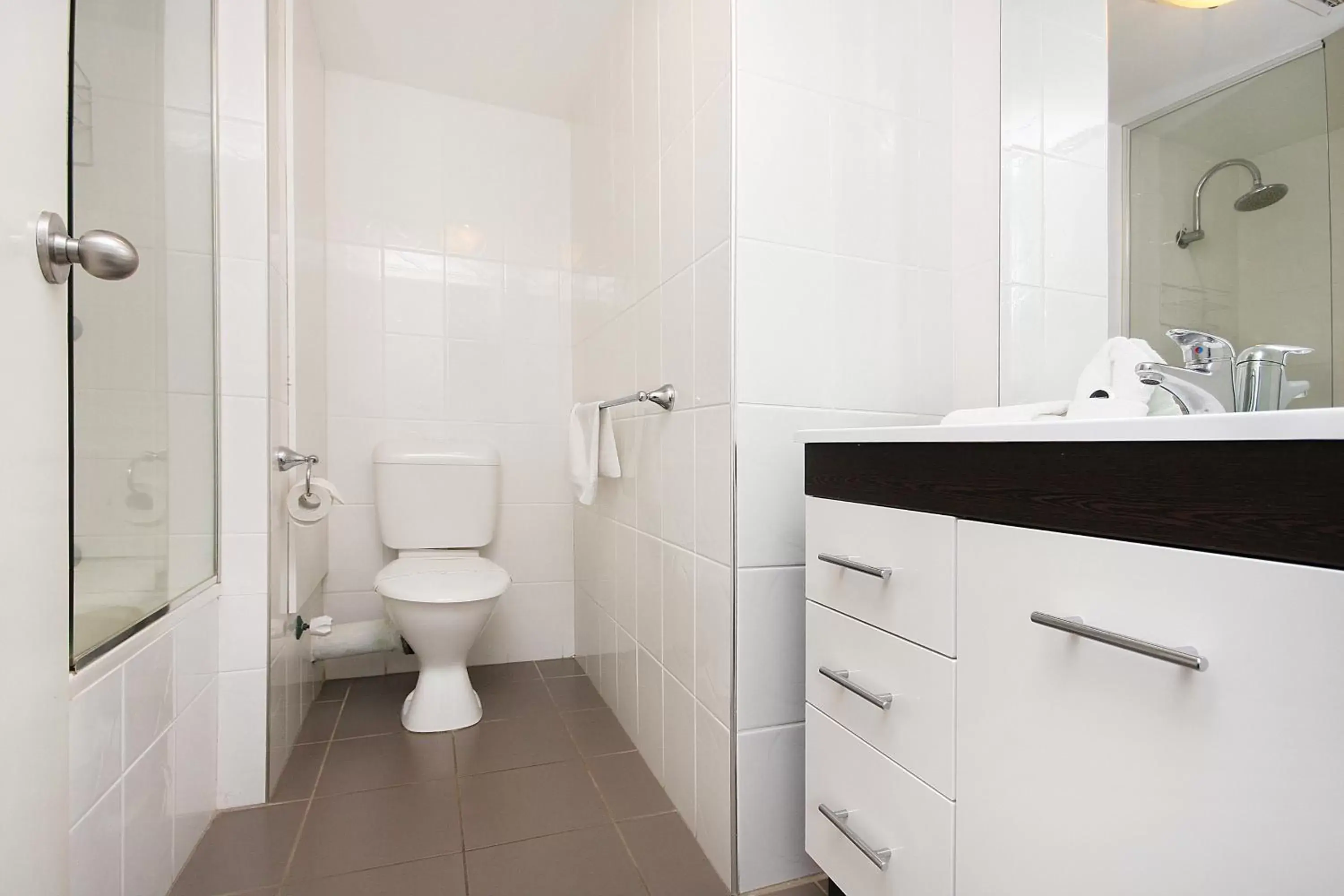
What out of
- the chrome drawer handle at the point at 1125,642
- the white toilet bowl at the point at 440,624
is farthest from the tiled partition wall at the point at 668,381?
the chrome drawer handle at the point at 1125,642

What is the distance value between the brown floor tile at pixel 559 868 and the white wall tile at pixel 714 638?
0.35m

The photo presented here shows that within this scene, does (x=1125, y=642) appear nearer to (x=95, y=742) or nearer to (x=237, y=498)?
(x=95, y=742)

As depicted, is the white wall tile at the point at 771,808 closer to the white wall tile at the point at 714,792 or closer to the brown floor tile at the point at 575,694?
the white wall tile at the point at 714,792

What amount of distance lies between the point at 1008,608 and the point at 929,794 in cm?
29

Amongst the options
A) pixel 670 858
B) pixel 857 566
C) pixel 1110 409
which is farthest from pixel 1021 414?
pixel 670 858

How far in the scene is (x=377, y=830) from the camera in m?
1.33

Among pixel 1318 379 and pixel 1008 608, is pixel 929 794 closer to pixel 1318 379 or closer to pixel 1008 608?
pixel 1008 608

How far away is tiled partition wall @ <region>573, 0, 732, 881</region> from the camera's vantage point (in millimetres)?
1212

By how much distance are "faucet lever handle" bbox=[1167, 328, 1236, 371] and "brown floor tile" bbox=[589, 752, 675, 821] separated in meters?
1.30

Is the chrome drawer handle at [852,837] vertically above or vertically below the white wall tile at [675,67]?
below

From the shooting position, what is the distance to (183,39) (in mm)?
1252

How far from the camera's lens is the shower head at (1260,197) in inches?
34.4

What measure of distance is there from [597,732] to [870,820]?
1047 mm

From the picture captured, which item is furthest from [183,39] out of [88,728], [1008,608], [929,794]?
[929,794]
